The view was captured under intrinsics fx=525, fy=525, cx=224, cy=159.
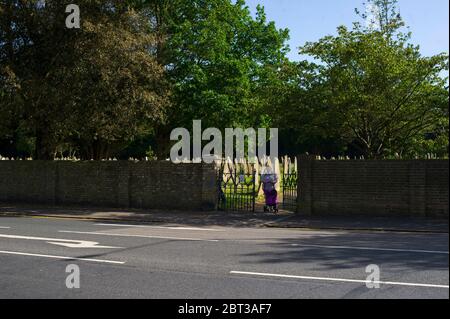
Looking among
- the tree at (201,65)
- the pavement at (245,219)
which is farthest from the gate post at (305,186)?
the tree at (201,65)

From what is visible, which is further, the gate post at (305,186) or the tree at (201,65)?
the tree at (201,65)

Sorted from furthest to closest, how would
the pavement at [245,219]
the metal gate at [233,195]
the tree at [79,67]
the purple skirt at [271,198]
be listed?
the metal gate at [233,195]
the tree at [79,67]
the purple skirt at [271,198]
the pavement at [245,219]

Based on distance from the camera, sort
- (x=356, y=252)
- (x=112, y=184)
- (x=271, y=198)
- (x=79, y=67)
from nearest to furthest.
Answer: (x=356, y=252) → (x=271, y=198) → (x=79, y=67) → (x=112, y=184)

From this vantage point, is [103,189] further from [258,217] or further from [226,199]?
[258,217]

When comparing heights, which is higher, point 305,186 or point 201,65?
point 201,65

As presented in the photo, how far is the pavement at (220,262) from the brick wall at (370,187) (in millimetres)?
2816

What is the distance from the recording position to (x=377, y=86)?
691 inches

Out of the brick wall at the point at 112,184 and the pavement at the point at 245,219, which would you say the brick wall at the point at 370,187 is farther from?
the brick wall at the point at 112,184

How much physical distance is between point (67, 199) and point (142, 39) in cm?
770

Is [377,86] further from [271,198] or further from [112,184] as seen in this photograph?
[112,184]

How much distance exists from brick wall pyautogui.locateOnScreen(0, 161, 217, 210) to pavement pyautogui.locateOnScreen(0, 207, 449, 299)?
193 inches

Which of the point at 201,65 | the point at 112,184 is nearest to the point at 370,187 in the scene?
the point at 112,184

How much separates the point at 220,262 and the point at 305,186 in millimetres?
9447

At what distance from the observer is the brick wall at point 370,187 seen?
16.6 metres
